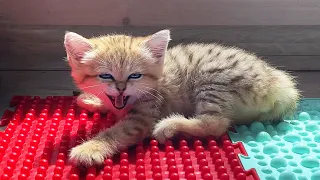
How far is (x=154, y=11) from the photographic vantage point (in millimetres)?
2520

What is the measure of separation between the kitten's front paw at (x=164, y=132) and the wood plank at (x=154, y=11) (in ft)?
2.82

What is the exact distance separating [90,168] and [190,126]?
→ 15.8 inches

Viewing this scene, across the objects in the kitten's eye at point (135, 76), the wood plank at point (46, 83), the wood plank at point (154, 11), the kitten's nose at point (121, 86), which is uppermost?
the wood plank at point (154, 11)

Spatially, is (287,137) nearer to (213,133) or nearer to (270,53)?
(213,133)

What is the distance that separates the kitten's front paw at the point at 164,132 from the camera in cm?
179

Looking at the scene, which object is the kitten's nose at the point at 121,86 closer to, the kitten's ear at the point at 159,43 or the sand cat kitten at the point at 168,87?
the sand cat kitten at the point at 168,87

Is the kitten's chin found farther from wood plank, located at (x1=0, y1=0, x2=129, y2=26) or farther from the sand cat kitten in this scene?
wood plank, located at (x1=0, y1=0, x2=129, y2=26)

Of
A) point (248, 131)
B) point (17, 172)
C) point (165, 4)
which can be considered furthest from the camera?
point (165, 4)

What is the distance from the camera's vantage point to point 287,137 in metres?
1.85

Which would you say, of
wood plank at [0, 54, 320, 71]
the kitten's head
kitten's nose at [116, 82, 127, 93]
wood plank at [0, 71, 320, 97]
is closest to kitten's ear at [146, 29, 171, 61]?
the kitten's head

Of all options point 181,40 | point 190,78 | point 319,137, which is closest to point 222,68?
point 190,78

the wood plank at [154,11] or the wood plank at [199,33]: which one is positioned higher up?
the wood plank at [154,11]

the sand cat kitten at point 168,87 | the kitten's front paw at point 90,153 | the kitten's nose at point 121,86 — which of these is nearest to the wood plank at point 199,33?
the sand cat kitten at point 168,87

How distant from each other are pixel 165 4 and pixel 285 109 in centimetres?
87
